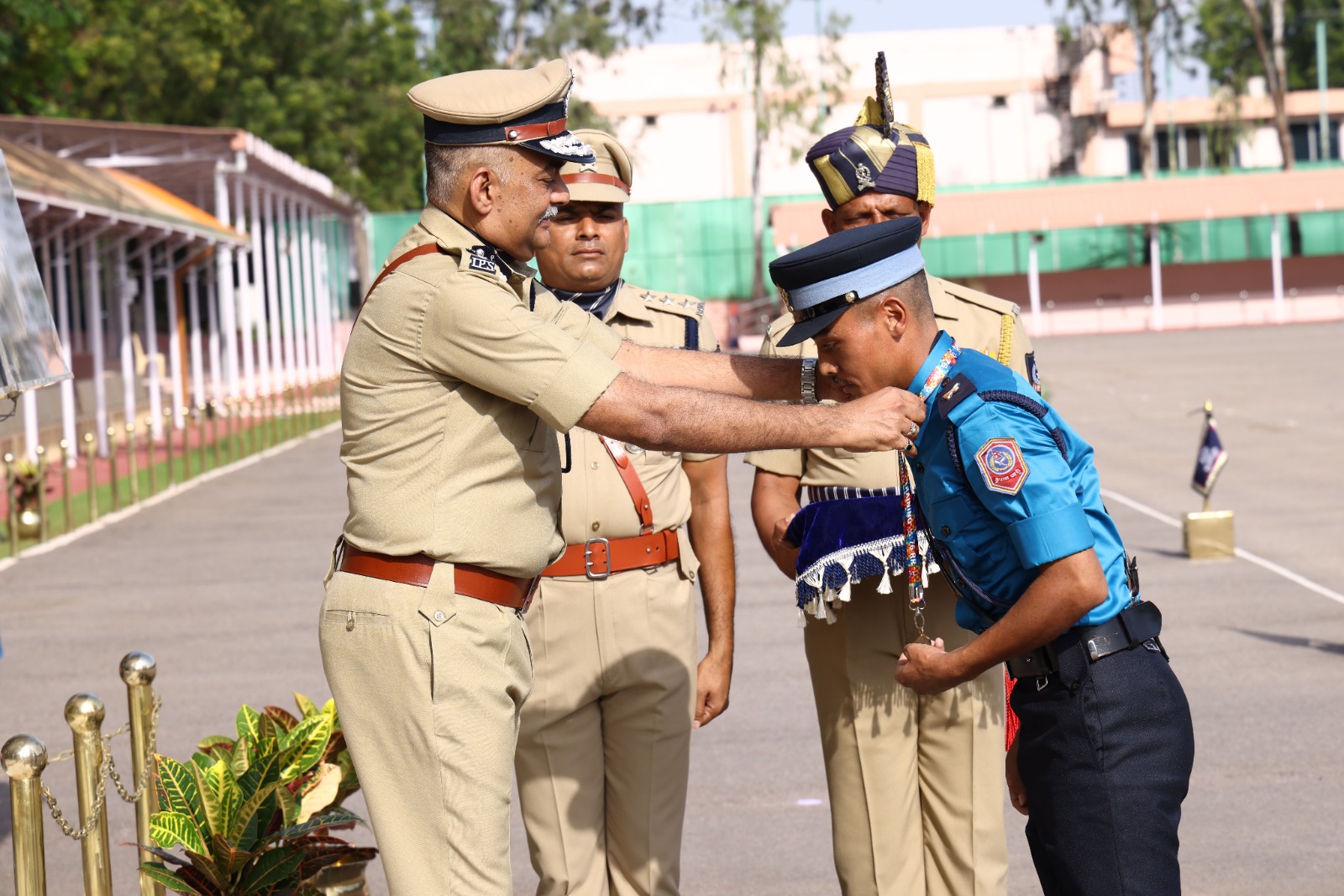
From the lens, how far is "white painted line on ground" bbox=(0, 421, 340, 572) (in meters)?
14.4

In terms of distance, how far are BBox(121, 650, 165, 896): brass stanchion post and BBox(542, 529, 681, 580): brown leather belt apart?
142cm

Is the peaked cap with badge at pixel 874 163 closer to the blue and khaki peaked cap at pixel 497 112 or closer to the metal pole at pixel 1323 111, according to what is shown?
the blue and khaki peaked cap at pixel 497 112

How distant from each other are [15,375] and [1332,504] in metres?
12.6

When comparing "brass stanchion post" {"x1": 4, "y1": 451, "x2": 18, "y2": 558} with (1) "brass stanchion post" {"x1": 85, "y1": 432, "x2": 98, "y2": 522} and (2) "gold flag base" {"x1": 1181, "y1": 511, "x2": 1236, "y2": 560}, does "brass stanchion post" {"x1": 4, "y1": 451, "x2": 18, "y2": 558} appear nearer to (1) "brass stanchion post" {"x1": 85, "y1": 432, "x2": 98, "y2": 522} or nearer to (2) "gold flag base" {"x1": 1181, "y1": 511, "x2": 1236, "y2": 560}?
(1) "brass stanchion post" {"x1": 85, "y1": 432, "x2": 98, "y2": 522}

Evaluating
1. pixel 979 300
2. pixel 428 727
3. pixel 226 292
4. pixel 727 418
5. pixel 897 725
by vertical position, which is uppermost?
pixel 226 292

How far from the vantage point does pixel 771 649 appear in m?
9.52

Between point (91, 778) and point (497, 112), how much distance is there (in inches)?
90.6

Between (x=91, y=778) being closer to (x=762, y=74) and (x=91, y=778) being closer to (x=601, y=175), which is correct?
(x=601, y=175)

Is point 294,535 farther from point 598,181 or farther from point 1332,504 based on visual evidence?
point 598,181

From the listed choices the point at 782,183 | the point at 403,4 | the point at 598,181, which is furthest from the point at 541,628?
the point at 782,183

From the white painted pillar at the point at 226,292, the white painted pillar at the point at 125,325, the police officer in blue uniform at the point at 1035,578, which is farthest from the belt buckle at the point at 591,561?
the white painted pillar at the point at 226,292

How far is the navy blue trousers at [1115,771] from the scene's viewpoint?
10.8 ft

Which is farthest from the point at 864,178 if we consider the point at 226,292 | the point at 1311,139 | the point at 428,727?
the point at 1311,139

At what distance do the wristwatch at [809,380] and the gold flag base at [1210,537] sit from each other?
28.9 feet
